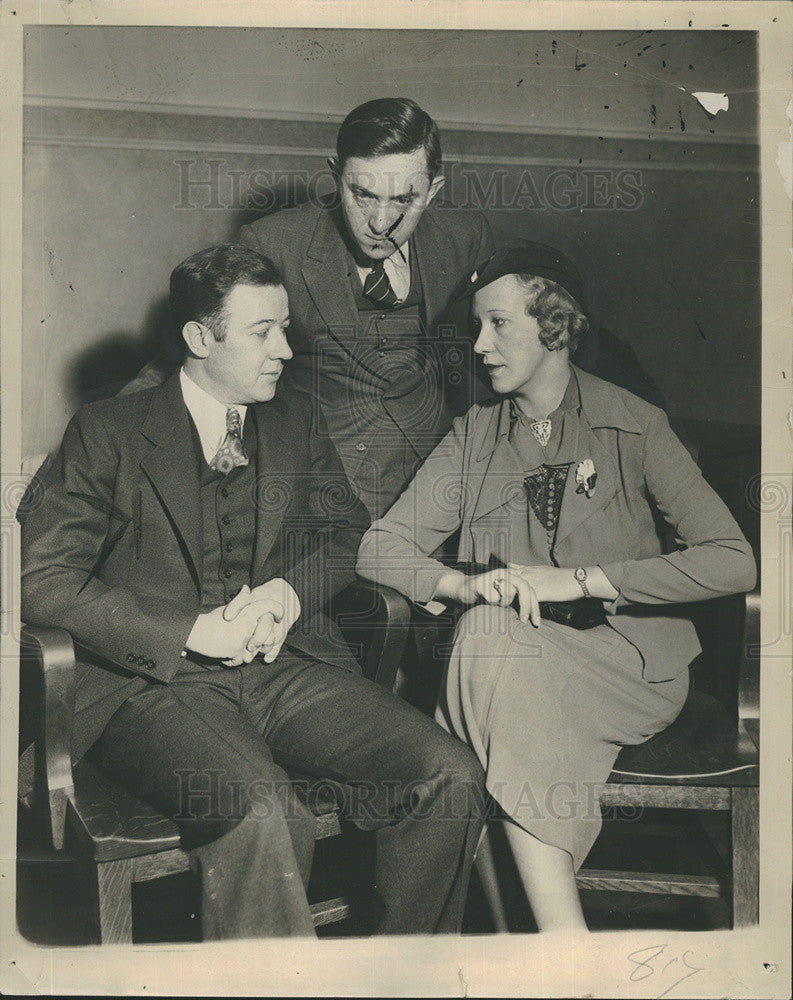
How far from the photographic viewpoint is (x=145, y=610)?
6.84ft

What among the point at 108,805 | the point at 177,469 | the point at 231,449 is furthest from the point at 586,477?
the point at 108,805

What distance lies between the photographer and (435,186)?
2279 mm

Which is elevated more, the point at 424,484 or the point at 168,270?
the point at 168,270

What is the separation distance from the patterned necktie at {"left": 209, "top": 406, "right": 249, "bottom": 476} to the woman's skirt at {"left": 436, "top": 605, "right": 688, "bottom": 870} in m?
0.68

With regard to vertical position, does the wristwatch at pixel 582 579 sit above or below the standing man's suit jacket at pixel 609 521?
below

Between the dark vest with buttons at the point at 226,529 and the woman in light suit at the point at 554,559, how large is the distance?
0.98 feet

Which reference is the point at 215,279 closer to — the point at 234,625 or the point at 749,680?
the point at 234,625

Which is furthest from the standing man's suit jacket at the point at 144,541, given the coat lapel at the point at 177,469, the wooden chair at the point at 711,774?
the wooden chair at the point at 711,774

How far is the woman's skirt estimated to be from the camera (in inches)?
82.5

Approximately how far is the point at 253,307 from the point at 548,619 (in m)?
1.06

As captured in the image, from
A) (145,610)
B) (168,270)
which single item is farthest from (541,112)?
(145,610)

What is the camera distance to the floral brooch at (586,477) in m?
2.23

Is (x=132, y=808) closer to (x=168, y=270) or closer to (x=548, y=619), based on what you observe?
(x=548, y=619)

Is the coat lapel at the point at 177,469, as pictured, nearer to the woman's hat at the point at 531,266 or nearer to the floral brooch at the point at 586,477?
the woman's hat at the point at 531,266
